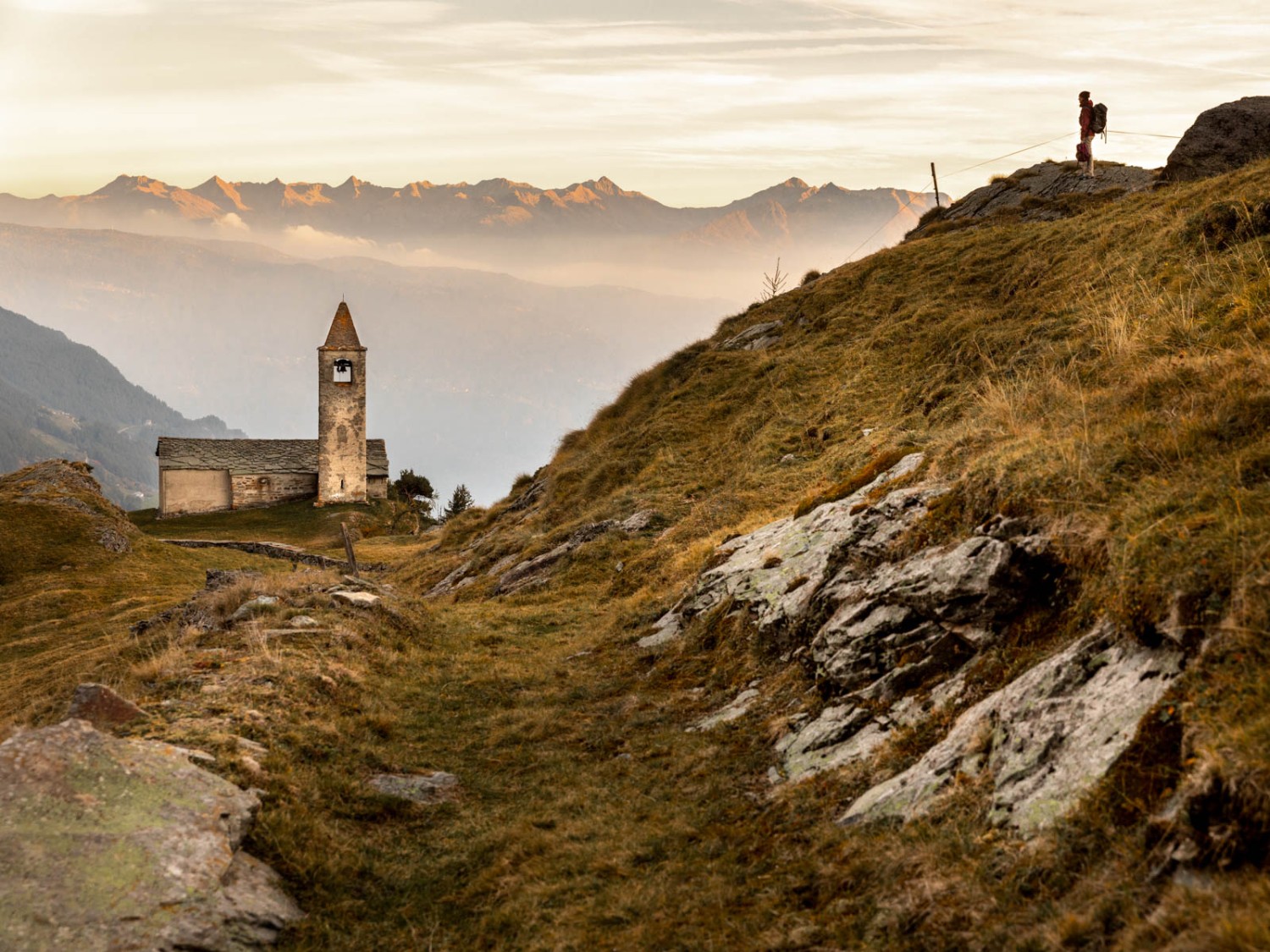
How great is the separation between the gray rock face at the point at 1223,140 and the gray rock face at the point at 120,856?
98.1 ft

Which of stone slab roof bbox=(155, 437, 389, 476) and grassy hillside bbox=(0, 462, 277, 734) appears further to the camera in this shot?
stone slab roof bbox=(155, 437, 389, 476)

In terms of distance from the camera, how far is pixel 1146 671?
20.2 ft

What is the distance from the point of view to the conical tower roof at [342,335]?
297 feet

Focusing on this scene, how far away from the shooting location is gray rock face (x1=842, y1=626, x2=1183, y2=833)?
234 inches

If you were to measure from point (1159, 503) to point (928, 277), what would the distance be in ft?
87.7

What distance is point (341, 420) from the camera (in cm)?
8794

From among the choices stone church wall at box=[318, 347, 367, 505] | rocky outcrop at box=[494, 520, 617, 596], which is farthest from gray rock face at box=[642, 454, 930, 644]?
stone church wall at box=[318, 347, 367, 505]

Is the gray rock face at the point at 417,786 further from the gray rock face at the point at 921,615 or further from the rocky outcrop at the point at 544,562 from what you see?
the rocky outcrop at the point at 544,562

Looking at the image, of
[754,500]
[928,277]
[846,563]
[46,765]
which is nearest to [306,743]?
[46,765]

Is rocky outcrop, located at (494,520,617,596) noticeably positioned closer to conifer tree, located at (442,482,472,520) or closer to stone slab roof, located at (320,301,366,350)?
stone slab roof, located at (320,301,366,350)

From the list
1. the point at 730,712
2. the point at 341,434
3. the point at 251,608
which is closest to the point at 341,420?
the point at 341,434

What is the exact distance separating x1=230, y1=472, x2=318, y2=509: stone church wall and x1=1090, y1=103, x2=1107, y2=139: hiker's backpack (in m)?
73.3

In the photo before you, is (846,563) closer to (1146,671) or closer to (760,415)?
(1146,671)

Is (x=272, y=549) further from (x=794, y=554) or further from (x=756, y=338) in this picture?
(x=794, y=554)
